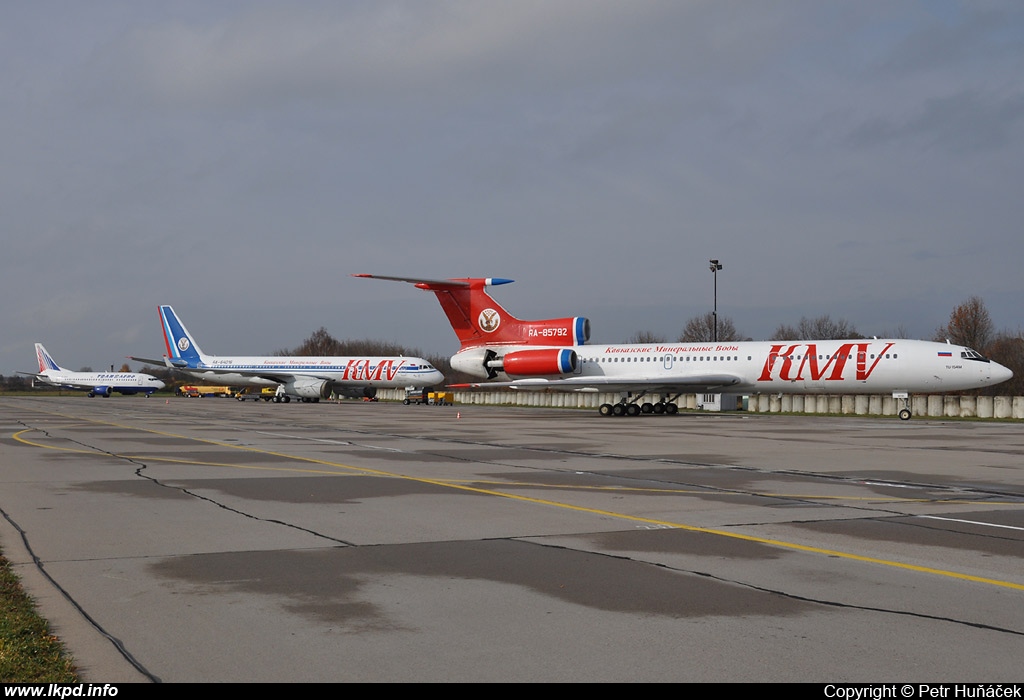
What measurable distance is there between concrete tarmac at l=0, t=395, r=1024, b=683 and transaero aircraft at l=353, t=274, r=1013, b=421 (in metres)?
21.0

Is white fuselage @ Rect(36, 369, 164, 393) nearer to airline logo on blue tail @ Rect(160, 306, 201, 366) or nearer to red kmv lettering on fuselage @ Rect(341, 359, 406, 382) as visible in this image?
airline logo on blue tail @ Rect(160, 306, 201, 366)

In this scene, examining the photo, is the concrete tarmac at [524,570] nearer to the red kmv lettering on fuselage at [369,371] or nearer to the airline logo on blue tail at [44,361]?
the red kmv lettering on fuselage at [369,371]

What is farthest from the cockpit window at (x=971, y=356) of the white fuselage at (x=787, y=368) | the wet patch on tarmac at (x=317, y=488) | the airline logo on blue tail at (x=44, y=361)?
the airline logo on blue tail at (x=44, y=361)

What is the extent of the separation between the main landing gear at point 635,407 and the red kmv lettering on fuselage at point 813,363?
6.39 m

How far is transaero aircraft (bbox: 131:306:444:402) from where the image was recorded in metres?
69.3

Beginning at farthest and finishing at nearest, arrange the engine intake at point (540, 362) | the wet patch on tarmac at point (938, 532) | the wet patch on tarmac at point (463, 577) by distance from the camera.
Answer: the engine intake at point (540, 362)
the wet patch on tarmac at point (938, 532)
the wet patch on tarmac at point (463, 577)

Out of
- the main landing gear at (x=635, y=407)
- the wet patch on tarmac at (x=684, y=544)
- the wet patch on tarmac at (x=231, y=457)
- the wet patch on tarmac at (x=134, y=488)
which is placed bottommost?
the wet patch on tarmac at (x=231, y=457)

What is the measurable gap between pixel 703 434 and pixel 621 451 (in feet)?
25.4

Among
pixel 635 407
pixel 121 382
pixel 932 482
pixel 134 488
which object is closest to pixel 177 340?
pixel 121 382

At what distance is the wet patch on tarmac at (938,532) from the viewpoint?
9.32m

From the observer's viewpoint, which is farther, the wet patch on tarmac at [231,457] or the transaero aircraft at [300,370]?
the transaero aircraft at [300,370]

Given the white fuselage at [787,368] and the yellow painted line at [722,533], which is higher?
the white fuselage at [787,368]

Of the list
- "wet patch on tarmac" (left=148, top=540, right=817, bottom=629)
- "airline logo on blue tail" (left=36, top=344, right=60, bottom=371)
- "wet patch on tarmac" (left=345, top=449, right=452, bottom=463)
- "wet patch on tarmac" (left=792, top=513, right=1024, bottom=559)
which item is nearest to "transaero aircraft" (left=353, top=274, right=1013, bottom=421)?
"wet patch on tarmac" (left=345, top=449, right=452, bottom=463)

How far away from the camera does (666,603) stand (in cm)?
682
